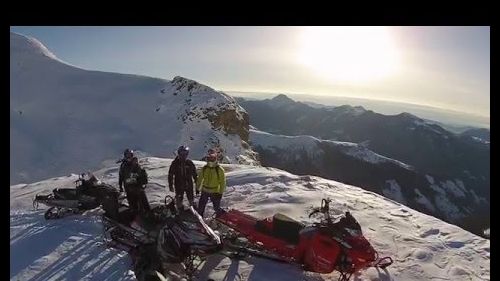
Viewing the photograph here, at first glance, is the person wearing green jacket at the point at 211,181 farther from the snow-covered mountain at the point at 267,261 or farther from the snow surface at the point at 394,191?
the snow surface at the point at 394,191

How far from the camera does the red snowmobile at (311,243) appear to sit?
840 cm

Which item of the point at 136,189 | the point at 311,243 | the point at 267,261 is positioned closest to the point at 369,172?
the point at 267,261

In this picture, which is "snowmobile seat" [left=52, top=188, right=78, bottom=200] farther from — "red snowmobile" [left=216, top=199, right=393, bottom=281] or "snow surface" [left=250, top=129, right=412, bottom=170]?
"snow surface" [left=250, top=129, right=412, bottom=170]

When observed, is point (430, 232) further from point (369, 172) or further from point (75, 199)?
point (369, 172)

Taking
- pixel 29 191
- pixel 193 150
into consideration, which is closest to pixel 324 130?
pixel 193 150

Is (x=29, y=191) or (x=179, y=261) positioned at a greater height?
(x=179, y=261)

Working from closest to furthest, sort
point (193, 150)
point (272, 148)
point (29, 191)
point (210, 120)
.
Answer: point (29, 191) < point (193, 150) < point (210, 120) < point (272, 148)

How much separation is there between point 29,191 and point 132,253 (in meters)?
7.94

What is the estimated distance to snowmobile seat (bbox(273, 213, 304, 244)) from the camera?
8.99 meters

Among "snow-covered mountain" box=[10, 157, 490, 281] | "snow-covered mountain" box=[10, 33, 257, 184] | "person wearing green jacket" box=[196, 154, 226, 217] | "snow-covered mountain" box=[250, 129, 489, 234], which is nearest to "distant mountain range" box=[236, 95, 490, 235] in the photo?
"snow-covered mountain" box=[250, 129, 489, 234]

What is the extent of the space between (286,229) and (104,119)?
38259 mm

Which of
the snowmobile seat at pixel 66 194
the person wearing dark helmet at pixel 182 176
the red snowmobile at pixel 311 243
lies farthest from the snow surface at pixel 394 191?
the red snowmobile at pixel 311 243

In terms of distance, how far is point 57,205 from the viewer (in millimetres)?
11328

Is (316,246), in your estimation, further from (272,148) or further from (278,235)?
(272,148)
